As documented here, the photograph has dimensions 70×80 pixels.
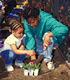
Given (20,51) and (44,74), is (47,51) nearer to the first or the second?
(44,74)

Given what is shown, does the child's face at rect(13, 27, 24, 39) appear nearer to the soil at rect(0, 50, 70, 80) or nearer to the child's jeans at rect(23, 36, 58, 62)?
the child's jeans at rect(23, 36, 58, 62)

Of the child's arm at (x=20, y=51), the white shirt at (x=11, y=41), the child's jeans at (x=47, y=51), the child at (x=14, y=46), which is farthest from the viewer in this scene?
the child's jeans at (x=47, y=51)

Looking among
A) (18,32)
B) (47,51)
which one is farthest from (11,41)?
(47,51)

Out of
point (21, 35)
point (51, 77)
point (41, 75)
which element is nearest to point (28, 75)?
point (41, 75)

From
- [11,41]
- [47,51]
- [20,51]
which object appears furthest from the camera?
[47,51]

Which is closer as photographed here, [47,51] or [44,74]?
[44,74]

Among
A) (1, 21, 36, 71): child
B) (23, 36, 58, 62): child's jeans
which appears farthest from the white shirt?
(23, 36, 58, 62): child's jeans

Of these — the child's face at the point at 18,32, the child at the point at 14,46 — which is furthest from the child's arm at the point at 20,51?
the child's face at the point at 18,32

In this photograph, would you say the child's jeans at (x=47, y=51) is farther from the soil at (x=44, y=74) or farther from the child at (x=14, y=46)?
the child at (x=14, y=46)

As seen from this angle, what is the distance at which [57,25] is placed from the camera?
2992 millimetres

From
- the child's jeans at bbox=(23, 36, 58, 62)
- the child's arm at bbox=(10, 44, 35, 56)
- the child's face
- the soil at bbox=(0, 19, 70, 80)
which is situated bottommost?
the soil at bbox=(0, 19, 70, 80)

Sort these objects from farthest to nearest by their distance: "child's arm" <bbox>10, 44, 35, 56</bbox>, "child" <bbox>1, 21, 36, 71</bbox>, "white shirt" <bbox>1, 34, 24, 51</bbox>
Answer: "white shirt" <bbox>1, 34, 24, 51</bbox> < "child" <bbox>1, 21, 36, 71</bbox> < "child's arm" <bbox>10, 44, 35, 56</bbox>

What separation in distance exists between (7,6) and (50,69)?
16.8 ft

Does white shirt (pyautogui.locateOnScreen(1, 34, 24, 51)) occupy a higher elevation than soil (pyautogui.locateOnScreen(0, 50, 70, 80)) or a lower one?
higher
